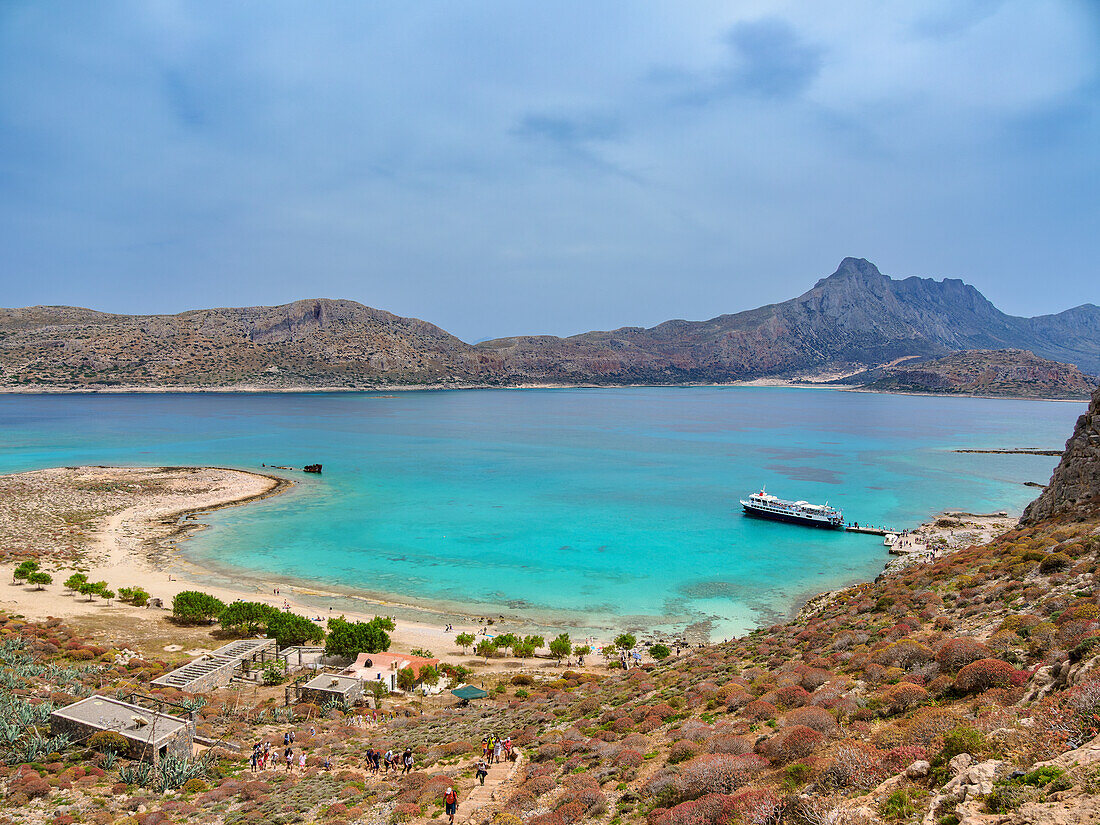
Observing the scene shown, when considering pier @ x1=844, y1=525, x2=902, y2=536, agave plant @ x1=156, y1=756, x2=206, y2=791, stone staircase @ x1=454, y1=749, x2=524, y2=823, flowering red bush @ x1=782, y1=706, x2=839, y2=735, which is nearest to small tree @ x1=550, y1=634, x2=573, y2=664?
stone staircase @ x1=454, y1=749, x2=524, y2=823

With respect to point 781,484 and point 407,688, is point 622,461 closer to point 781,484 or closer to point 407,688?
point 781,484

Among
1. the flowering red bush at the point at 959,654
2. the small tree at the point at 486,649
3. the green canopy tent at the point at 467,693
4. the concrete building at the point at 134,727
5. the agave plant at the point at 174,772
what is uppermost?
the flowering red bush at the point at 959,654

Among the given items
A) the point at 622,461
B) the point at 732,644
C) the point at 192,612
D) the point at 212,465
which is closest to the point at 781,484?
the point at 622,461

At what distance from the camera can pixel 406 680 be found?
23.7 m

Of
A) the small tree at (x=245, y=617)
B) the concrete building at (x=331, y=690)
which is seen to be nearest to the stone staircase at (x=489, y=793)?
the concrete building at (x=331, y=690)

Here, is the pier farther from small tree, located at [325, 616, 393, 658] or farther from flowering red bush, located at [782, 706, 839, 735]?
flowering red bush, located at [782, 706, 839, 735]

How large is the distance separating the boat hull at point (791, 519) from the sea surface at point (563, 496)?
1.05 meters

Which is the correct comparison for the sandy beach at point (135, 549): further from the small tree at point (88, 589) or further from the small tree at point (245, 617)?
the small tree at point (245, 617)

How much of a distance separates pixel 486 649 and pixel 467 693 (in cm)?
597

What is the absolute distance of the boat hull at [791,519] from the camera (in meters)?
52.6

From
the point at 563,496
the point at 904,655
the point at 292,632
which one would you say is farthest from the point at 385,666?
the point at 563,496

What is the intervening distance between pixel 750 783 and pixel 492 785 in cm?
656

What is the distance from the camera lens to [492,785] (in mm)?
13086

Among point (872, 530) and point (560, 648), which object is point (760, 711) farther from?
point (872, 530)
